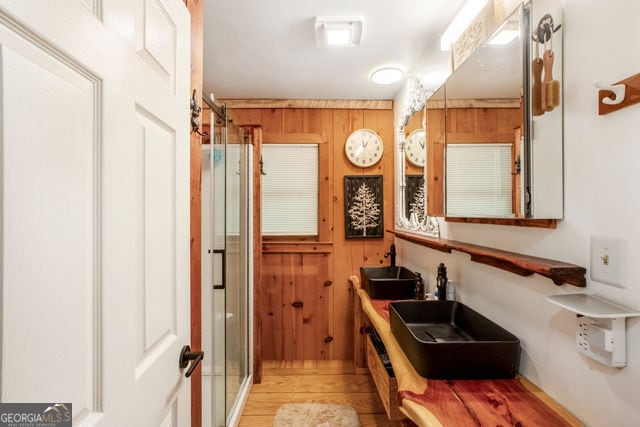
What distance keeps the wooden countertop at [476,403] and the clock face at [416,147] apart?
1412 mm

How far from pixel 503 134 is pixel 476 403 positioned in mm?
994

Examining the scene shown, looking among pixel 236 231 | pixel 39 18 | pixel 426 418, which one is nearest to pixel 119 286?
pixel 39 18

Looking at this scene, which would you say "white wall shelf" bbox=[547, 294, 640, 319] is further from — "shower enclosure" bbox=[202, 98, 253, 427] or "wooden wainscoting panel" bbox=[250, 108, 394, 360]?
"wooden wainscoting panel" bbox=[250, 108, 394, 360]

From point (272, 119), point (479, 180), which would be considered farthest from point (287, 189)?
point (479, 180)

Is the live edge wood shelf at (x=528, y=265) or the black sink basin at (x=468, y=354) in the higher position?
the live edge wood shelf at (x=528, y=265)

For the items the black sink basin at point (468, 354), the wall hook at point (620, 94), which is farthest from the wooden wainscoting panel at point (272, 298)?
the wall hook at point (620, 94)

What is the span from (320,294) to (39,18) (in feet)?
8.67

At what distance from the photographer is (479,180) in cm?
142

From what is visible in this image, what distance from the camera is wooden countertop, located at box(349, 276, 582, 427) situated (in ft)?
2.91

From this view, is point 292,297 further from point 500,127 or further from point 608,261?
point 608,261

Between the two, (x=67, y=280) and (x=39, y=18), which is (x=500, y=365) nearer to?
(x=67, y=280)

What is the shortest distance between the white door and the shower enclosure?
35.4 inches

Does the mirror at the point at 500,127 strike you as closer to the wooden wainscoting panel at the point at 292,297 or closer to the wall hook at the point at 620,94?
the wall hook at the point at 620,94

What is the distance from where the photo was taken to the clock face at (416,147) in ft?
6.86
